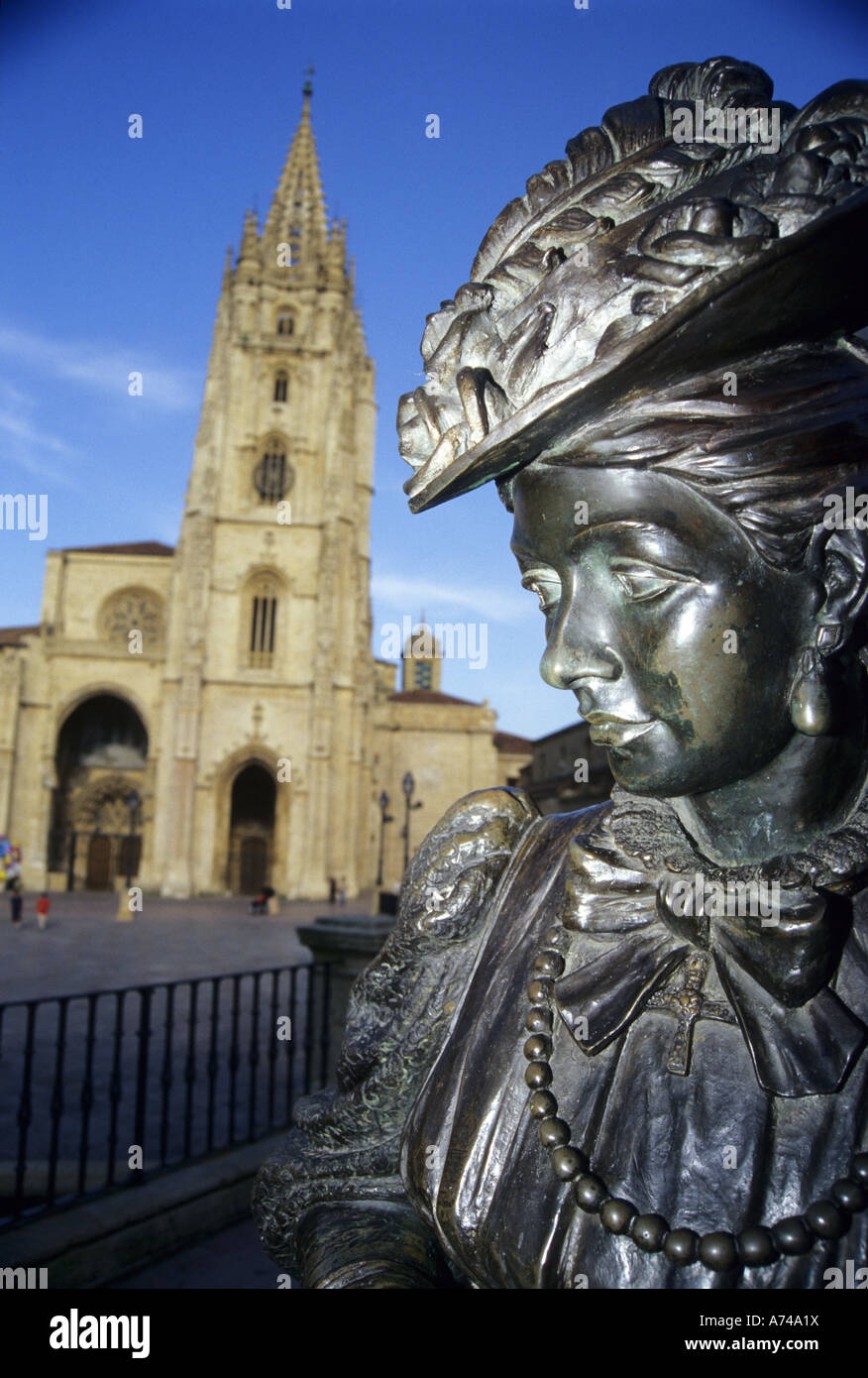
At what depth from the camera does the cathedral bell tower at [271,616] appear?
113ft

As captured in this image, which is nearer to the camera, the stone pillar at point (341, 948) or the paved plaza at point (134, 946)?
the stone pillar at point (341, 948)

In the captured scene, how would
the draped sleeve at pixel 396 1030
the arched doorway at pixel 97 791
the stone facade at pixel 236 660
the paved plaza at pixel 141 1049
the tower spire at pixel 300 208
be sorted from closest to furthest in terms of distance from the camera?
the draped sleeve at pixel 396 1030 → the paved plaza at pixel 141 1049 → the stone facade at pixel 236 660 → the arched doorway at pixel 97 791 → the tower spire at pixel 300 208

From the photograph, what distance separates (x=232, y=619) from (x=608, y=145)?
3630 centimetres

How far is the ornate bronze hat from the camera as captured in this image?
836 millimetres

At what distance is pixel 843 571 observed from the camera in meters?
0.92

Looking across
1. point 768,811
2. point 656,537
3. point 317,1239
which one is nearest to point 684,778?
point 768,811

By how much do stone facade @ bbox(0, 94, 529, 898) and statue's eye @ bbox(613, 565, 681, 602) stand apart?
3275cm

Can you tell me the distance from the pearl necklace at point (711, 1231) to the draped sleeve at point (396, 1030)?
0.90ft

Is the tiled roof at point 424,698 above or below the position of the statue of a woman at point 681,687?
above

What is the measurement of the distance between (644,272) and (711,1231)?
0.89 metres

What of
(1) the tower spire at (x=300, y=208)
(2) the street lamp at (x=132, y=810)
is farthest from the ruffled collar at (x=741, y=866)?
(1) the tower spire at (x=300, y=208)

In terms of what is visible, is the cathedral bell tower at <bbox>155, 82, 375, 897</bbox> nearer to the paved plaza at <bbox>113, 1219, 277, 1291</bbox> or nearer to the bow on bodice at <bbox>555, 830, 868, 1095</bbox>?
the paved plaza at <bbox>113, 1219, 277, 1291</bbox>

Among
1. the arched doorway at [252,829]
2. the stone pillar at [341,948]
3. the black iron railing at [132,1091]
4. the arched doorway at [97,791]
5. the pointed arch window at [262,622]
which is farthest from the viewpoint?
the arched doorway at [97,791]

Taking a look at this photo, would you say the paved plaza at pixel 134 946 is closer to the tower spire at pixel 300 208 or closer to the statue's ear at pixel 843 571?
the statue's ear at pixel 843 571
